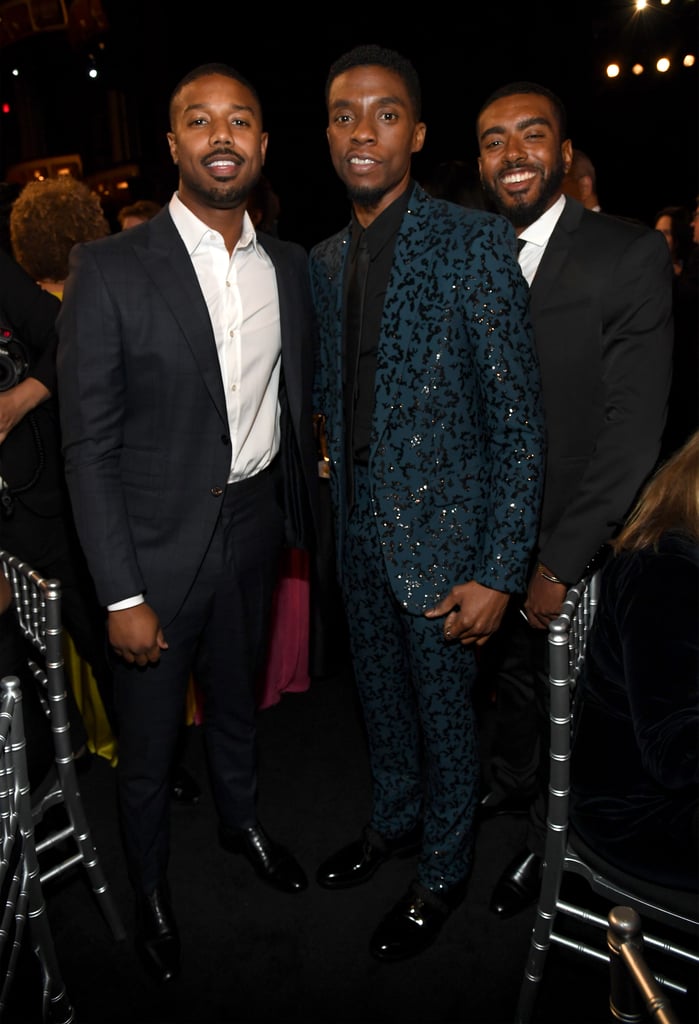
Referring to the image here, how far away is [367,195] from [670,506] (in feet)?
2.82

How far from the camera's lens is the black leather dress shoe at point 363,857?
2141mm

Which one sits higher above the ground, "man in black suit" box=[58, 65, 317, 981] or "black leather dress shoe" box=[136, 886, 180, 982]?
"man in black suit" box=[58, 65, 317, 981]

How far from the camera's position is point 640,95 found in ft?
26.8

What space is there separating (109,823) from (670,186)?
887 centimetres

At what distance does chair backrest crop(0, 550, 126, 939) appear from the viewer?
167 centimetres

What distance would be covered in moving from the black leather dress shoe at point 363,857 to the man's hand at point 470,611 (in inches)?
27.7

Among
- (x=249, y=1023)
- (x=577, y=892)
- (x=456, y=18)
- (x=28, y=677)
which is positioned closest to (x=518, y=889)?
(x=577, y=892)

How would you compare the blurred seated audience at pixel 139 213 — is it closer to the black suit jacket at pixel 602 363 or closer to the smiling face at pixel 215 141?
the smiling face at pixel 215 141

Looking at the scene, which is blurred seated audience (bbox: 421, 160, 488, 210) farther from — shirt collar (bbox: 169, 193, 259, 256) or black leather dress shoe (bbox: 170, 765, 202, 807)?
black leather dress shoe (bbox: 170, 765, 202, 807)

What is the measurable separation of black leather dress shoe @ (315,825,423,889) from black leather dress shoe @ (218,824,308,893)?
62 millimetres

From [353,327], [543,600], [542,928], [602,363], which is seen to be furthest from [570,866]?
[353,327]

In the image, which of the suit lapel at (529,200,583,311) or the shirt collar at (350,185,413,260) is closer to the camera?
the shirt collar at (350,185,413,260)

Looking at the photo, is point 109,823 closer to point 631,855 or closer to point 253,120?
point 631,855

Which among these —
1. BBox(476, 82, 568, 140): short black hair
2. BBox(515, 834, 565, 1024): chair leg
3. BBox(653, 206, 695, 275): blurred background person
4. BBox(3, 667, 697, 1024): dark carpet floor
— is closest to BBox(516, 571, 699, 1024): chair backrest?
BBox(515, 834, 565, 1024): chair leg
